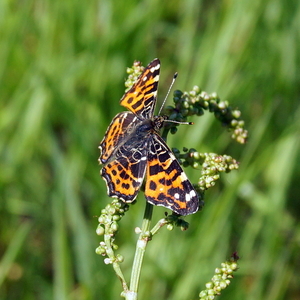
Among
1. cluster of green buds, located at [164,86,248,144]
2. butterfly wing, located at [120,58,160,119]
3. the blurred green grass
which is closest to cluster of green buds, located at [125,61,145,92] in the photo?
butterfly wing, located at [120,58,160,119]

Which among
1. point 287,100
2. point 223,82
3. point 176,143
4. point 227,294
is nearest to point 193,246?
point 227,294

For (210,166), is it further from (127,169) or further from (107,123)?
(107,123)

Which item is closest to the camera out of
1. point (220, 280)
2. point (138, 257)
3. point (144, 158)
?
point (138, 257)

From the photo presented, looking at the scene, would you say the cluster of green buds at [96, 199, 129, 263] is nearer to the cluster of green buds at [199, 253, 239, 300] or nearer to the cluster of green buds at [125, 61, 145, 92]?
the cluster of green buds at [199, 253, 239, 300]

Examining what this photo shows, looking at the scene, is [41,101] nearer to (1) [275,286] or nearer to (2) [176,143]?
(2) [176,143]

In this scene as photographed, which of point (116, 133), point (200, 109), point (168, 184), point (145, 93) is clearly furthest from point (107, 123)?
point (168, 184)

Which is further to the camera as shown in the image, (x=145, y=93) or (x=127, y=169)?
(x=145, y=93)
